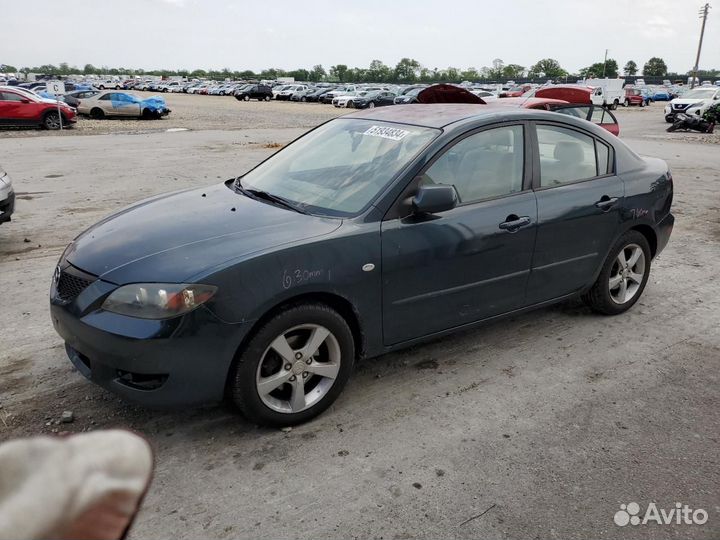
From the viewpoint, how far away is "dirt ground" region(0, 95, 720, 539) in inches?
109

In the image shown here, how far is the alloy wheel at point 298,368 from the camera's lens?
3.27m

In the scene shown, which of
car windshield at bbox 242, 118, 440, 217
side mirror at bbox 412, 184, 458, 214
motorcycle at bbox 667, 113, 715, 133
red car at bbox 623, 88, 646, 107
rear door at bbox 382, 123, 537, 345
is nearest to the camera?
side mirror at bbox 412, 184, 458, 214

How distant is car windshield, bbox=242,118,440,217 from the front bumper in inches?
43.0

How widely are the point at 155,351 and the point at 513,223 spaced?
7.91ft

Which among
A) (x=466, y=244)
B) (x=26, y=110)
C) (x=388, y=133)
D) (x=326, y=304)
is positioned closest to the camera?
(x=326, y=304)

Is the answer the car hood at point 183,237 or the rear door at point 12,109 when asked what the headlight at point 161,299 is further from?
the rear door at point 12,109

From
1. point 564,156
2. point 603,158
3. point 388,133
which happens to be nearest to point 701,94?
point 603,158

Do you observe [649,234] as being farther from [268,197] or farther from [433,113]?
[268,197]

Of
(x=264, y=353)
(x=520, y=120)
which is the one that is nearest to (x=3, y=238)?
(x=264, y=353)

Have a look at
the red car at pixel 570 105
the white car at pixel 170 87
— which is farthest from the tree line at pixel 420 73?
the red car at pixel 570 105

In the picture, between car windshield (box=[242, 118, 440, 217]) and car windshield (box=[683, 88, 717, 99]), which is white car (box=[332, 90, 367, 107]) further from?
car windshield (box=[242, 118, 440, 217])

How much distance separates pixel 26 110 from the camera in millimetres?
21828

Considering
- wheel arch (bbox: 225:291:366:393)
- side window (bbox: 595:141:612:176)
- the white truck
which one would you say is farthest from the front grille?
the white truck

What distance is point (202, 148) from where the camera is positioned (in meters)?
16.9
